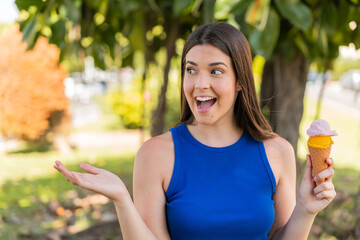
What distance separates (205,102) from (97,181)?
0.50m

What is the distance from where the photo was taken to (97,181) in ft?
4.19

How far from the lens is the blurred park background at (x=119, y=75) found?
2430mm

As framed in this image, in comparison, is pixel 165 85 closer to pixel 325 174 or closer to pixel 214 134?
pixel 214 134

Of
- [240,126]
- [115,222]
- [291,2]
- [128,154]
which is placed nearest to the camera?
[240,126]

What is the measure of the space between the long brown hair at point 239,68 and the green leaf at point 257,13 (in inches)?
20.0

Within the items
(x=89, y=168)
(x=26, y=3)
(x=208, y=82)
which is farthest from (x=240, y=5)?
(x=89, y=168)

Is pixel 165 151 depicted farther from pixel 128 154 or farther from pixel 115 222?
pixel 128 154

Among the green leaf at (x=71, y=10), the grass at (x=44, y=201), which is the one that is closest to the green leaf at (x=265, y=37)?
the green leaf at (x=71, y=10)

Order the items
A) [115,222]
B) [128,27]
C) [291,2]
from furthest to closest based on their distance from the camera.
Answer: [115,222], [128,27], [291,2]

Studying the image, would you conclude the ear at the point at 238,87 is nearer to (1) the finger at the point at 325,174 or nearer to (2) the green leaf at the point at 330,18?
(1) the finger at the point at 325,174

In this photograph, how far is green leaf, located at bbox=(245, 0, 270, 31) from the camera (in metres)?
2.07

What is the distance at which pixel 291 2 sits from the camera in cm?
209

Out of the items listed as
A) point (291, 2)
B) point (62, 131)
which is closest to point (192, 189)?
point (291, 2)

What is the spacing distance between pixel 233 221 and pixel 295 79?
79.4 inches
